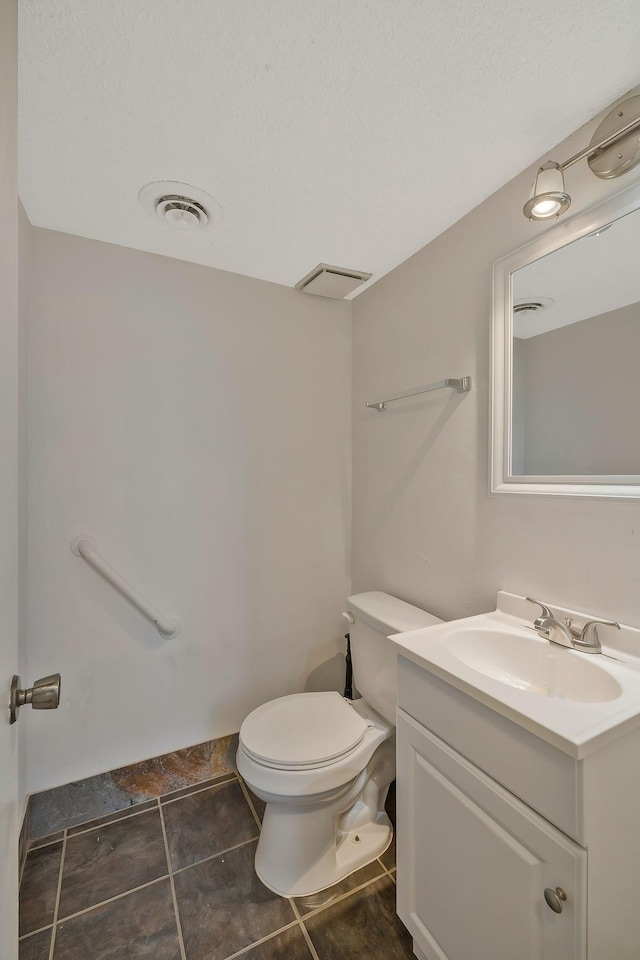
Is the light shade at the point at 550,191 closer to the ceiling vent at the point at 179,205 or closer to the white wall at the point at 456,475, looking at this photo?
the white wall at the point at 456,475

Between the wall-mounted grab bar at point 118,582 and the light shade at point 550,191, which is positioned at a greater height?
the light shade at point 550,191

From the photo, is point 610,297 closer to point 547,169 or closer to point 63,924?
point 547,169

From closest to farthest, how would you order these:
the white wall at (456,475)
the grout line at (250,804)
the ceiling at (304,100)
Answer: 1. the ceiling at (304,100)
2. the white wall at (456,475)
3. the grout line at (250,804)

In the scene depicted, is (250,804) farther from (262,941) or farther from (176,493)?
(176,493)

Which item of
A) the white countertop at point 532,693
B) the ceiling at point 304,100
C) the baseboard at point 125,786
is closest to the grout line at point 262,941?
the baseboard at point 125,786

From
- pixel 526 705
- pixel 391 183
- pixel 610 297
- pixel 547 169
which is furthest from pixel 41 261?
pixel 526 705

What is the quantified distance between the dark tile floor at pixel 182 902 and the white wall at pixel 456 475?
0.91m

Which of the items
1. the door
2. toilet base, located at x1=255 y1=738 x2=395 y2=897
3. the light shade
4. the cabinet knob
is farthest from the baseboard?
the light shade

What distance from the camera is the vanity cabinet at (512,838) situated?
68 centimetres

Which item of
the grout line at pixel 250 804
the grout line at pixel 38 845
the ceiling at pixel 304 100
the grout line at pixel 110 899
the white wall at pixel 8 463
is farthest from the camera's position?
the grout line at pixel 250 804

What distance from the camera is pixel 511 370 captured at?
1251mm

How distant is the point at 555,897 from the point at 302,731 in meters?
0.80

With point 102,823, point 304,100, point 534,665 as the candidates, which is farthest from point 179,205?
point 102,823

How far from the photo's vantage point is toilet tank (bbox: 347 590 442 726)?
1.42 meters
